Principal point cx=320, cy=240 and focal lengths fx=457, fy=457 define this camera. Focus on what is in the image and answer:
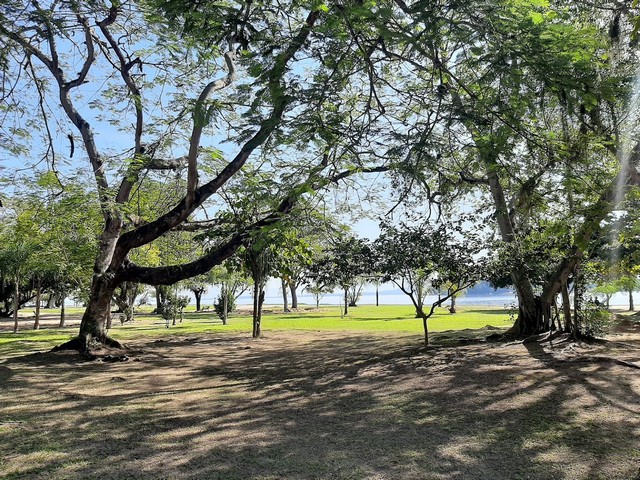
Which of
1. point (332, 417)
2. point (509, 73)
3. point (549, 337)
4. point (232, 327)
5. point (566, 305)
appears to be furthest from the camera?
point (232, 327)

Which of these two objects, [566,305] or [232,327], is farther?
[232,327]

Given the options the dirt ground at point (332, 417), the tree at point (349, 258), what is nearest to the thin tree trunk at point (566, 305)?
the dirt ground at point (332, 417)

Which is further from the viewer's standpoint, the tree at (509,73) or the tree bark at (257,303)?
the tree bark at (257,303)

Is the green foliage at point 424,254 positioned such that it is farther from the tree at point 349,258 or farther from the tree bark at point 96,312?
the tree bark at point 96,312

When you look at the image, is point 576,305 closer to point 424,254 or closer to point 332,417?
point 424,254

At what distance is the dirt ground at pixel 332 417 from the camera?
13.2 ft

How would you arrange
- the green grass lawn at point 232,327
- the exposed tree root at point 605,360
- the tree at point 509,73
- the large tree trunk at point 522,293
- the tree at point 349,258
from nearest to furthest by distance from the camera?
the tree at point 509,73
the exposed tree root at point 605,360
the tree at point 349,258
the large tree trunk at point 522,293
the green grass lawn at point 232,327

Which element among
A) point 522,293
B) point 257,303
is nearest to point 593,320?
point 522,293

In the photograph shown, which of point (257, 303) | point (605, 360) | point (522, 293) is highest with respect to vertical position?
point (522, 293)

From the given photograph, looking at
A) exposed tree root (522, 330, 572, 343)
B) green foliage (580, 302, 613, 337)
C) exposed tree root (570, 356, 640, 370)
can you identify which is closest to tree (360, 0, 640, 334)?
exposed tree root (570, 356, 640, 370)

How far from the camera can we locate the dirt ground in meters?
4.02

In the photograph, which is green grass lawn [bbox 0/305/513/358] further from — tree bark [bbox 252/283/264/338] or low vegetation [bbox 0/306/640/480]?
low vegetation [bbox 0/306/640/480]

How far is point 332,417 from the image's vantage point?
5.82 m

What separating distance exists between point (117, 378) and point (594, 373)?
28.5 feet
